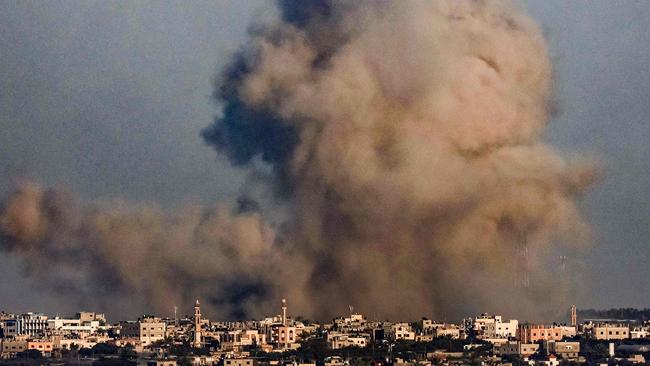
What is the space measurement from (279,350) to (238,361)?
414 cm

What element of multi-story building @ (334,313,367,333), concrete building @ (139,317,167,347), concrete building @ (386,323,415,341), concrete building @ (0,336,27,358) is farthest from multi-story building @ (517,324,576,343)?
concrete building @ (0,336,27,358)

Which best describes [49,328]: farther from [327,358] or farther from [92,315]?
[327,358]

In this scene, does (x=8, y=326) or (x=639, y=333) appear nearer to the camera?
(x=639, y=333)

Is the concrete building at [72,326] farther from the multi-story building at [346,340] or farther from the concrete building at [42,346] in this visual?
the multi-story building at [346,340]

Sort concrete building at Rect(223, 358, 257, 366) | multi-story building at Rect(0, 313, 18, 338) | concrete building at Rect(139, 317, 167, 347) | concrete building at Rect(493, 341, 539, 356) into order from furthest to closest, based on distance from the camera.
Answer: multi-story building at Rect(0, 313, 18, 338) → concrete building at Rect(139, 317, 167, 347) → concrete building at Rect(493, 341, 539, 356) → concrete building at Rect(223, 358, 257, 366)

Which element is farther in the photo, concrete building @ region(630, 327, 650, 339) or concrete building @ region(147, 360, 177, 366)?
concrete building @ region(630, 327, 650, 339)

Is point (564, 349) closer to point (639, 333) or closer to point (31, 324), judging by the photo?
point (639, 333)

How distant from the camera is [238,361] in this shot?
1916 inches

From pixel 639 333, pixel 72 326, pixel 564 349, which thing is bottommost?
pixel 564 349

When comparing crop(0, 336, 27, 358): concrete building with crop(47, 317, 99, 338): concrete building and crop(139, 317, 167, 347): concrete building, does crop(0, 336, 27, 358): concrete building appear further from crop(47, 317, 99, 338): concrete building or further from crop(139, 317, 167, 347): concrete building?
crop(47, 317, 99, 338): concrete building

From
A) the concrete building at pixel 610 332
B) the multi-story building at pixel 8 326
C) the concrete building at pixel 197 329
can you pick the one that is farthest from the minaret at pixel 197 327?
the concrete building at pixel 610 332

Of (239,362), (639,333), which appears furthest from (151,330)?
(639,333)

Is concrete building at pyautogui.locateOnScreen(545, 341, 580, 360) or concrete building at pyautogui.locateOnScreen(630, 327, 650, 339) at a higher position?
concrete building at pyautogui.locateOnScreen(630, 327, 650, 339)

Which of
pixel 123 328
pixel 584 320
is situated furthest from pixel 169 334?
pixel 584 320
